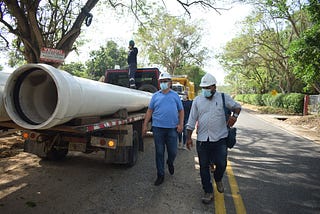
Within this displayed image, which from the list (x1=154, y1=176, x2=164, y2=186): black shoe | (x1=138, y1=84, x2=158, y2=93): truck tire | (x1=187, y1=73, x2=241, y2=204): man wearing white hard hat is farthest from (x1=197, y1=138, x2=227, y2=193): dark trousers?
(x1=138, y1=84, x2=158, y2=93): truck tire

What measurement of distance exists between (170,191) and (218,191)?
2.41ft

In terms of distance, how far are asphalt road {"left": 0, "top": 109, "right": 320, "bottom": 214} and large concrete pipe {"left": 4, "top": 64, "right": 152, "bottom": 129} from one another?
3.95ft

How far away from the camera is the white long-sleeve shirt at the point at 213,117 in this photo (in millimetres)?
3650

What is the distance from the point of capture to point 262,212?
343cm

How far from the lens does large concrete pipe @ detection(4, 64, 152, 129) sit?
2.95 meters

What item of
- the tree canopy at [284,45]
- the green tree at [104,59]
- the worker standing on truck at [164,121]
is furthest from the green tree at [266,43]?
the green tree at [104,59]

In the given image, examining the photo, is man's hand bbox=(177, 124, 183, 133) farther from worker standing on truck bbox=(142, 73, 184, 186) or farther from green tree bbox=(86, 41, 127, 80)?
green tree bbox=(86, 41, 127, 80)

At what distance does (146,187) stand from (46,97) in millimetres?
2072

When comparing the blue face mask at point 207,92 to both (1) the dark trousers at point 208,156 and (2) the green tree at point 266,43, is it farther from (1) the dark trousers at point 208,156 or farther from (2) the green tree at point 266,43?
(2) the green tree at point 266,43

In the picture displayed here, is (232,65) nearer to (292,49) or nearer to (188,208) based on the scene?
(292,49)

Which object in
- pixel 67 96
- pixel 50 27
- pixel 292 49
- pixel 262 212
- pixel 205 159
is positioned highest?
pixel 50 27

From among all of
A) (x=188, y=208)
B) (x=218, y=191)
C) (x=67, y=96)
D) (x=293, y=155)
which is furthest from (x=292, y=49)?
(x=67, y=96)

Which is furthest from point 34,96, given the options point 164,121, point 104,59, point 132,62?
Result: point 104,59

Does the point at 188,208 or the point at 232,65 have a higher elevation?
the point at 232,65
